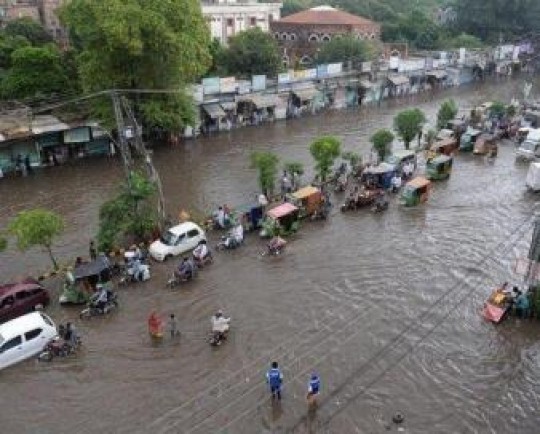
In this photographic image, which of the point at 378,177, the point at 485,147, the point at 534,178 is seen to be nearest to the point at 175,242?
the point at 378,177

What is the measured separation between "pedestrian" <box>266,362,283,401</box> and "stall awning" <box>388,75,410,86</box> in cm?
4463

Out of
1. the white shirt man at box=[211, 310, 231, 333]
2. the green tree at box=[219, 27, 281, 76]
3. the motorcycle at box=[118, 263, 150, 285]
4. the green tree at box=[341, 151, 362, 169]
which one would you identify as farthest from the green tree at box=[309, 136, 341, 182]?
the green tree at box=[219, 27, 281, 76]

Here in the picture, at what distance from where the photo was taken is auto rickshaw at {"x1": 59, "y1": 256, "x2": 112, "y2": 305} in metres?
21.7

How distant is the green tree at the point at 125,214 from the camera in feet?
81.6

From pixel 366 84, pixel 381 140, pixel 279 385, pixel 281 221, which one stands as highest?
pixel 366 84

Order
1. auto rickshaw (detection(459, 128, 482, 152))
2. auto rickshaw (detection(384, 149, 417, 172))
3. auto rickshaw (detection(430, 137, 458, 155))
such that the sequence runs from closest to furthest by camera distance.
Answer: auto rickshaw (detection(384, 149, 417, 172)), auto rickshaw (detection(430, 137, 458, 155)), auto rickshaw (detection(459, 128, 482, 152))

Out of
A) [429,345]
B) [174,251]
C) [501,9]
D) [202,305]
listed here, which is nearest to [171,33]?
[174,251]

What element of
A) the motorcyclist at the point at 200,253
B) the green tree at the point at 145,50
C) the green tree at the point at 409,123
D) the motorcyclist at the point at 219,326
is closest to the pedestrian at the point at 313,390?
the motorcyclist at the point at 219,326

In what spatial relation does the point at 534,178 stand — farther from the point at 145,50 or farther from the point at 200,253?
the point at 145,50

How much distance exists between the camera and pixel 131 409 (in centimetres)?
1638

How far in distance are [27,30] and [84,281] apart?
109 ft

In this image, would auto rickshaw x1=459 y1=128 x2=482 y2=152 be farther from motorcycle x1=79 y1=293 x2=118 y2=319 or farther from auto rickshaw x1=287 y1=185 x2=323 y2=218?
motorcycle x1=79 y1=293 x2=118 y2=319

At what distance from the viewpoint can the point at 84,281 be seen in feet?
72.5

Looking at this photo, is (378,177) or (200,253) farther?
(378,177)
